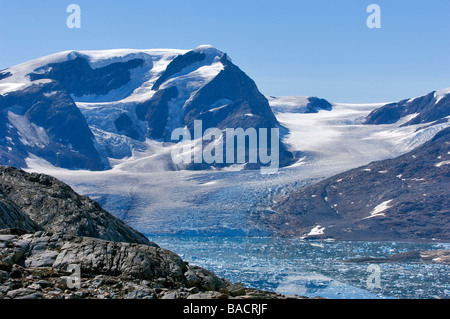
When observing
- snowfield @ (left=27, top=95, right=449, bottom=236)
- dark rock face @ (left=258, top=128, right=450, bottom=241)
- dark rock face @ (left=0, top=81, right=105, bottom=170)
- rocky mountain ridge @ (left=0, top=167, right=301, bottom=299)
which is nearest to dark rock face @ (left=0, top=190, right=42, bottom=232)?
rocky mountain ridge @ (left=0, top=167, right=301, bottom=299)

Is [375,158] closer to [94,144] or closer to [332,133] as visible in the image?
[332,133]

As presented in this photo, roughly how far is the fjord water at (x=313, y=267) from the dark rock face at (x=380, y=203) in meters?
→ 12.3

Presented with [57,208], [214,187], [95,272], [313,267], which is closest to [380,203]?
[214,187]

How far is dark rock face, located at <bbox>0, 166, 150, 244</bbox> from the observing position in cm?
1877

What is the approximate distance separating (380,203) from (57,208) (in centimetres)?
12094

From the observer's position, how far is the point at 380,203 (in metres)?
132

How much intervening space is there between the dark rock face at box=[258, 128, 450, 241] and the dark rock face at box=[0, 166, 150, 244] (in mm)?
94254

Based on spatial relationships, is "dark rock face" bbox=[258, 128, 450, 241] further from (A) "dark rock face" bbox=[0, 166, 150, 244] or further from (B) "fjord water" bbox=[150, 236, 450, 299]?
(A) "dark rock face" bbox=[0, 166, 150, 244]

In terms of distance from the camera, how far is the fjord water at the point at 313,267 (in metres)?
60.6

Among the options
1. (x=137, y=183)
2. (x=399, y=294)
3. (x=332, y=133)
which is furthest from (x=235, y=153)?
(x=399, y=294)

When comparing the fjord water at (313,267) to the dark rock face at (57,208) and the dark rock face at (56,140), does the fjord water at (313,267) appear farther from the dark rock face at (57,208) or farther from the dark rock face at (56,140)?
the dark rock face at (56,140)

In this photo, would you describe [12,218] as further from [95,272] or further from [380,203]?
[380,203]

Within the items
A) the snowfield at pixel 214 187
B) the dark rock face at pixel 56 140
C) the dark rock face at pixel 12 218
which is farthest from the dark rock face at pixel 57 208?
the dark rock face at pixel 56 140
